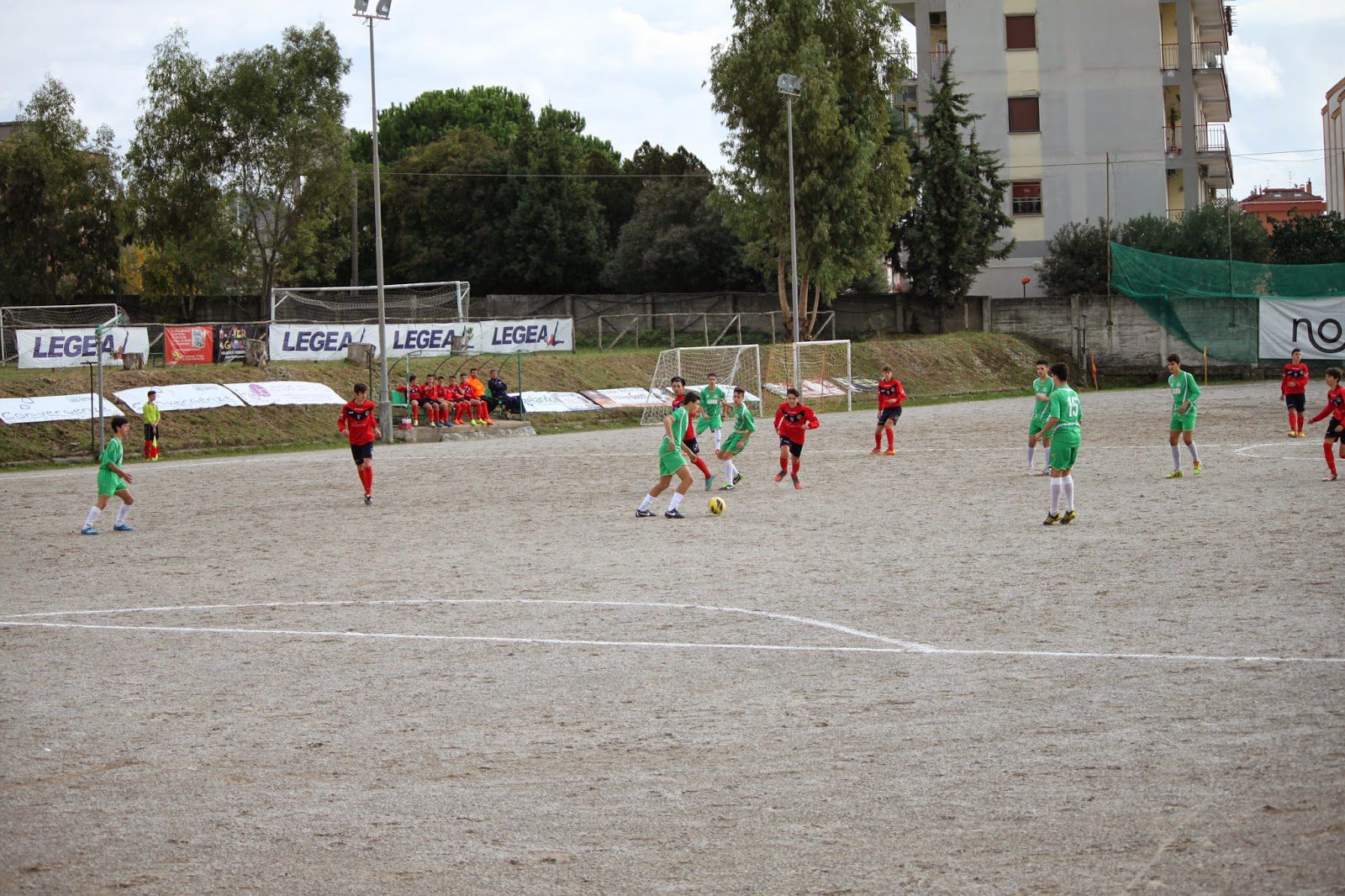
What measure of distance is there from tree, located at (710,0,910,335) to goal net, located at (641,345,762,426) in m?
7.24

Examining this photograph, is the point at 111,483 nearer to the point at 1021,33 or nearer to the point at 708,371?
the point at 708,371

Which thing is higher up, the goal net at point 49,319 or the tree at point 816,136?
the tree at point 816,136

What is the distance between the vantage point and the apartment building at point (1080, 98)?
58750mm

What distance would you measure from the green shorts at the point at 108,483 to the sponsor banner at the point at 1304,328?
4273 centimetres

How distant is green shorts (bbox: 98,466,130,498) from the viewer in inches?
699

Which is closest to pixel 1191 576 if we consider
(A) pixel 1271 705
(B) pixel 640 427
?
(A) pixel 1271 705

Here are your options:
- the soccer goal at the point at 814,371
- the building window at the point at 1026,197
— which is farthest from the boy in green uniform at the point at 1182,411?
the building window at the point at 1026,197

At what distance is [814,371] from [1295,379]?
2292 centimetres

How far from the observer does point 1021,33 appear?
60.0m

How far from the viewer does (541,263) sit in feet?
223

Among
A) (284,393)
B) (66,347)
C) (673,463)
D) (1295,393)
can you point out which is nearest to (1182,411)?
(1295,393)

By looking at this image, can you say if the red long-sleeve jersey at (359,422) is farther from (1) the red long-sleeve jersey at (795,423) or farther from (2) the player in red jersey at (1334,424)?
(2) the player in red jersey at (1334,424)

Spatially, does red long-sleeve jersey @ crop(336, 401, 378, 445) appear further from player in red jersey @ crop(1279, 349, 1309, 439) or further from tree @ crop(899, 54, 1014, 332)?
tree @ crop(899, 54, 1014, 332)

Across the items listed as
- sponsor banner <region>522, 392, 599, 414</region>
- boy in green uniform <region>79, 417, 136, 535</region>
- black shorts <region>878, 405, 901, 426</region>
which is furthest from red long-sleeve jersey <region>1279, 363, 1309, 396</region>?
boy in green uniform <region>79, 417, 136, 535</region>
